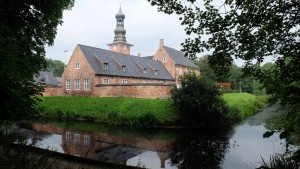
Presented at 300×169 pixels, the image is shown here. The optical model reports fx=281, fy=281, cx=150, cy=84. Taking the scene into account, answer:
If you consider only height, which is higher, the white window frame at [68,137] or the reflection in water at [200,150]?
the white window frame at [68,137]

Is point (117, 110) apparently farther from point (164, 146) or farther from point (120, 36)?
point (120, 36)

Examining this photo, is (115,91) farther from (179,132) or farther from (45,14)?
(45,14)

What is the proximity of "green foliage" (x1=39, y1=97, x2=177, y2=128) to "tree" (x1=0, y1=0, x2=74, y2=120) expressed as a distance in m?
9.90

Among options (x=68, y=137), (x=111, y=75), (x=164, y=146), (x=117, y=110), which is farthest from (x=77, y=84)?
(x=164, y=146)

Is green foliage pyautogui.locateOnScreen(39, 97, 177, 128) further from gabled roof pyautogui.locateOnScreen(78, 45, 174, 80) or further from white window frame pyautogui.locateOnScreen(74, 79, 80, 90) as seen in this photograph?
gabled roof pyautogui.locateOnScreen(78, 45, 174, 80)

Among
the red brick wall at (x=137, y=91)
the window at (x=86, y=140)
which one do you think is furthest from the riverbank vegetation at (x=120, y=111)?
the window at (x=86, y=140)

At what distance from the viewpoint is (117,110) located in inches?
965

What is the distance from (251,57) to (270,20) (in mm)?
674

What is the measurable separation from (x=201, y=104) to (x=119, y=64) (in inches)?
909

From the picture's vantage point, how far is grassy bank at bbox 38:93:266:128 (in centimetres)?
2164

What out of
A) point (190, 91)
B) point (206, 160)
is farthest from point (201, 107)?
point (206, 160)

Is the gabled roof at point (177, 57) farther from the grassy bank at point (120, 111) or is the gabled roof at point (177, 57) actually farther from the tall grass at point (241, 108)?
the grassy bank at point (120, 111)

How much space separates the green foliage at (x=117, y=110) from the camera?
2162 centimetres

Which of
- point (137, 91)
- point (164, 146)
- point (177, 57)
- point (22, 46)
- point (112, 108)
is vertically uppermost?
point (177, 57)
